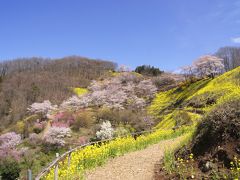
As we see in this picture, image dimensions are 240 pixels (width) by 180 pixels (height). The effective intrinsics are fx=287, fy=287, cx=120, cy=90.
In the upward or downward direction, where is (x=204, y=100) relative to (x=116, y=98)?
downward

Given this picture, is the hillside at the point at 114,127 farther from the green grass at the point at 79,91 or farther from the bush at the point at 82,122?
the green grass at the point at 79,91

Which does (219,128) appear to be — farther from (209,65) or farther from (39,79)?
(39,79)

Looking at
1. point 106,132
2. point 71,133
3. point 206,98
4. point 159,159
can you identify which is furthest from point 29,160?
point 206,98

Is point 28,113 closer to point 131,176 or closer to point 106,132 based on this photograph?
point 106,132

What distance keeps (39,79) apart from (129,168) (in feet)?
228

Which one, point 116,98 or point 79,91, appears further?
point 79,91

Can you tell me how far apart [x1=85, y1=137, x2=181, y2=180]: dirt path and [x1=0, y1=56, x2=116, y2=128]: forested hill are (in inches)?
1788

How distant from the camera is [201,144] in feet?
27.6

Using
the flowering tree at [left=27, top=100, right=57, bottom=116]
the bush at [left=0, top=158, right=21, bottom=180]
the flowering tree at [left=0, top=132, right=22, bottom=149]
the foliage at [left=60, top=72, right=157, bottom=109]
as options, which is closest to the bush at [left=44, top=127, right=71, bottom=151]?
the flowering tree at [left=0, top=132, right=22, bottom=149]

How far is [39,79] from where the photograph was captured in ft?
247

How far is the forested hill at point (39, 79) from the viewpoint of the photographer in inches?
2365

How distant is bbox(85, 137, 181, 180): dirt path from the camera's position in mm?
8836

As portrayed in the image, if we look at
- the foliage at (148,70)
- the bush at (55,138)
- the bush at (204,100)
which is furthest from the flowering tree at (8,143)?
the foliage at (148,70)

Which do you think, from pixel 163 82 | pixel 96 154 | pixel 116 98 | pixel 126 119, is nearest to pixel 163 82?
pixel 163 82
